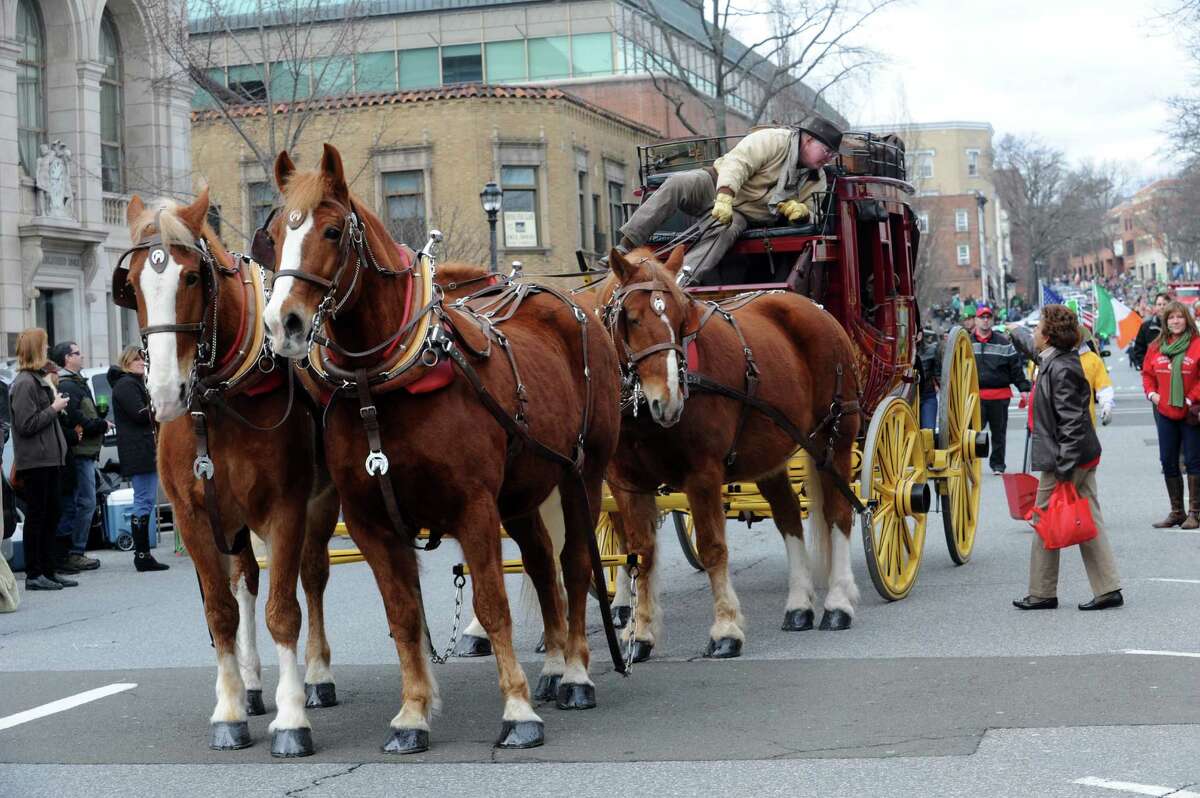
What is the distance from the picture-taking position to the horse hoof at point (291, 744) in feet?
22.2

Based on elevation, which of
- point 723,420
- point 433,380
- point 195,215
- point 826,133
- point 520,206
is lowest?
point 723,420

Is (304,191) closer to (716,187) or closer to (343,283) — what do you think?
(343,283)

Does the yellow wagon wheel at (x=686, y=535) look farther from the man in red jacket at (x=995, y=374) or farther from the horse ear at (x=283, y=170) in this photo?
the man in red jacket at (x=995, y=374)

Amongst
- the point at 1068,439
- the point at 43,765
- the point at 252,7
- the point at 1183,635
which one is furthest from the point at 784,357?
the point at 252,7

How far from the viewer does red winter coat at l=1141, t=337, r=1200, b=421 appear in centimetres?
Result: 1433

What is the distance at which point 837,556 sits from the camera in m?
10.1

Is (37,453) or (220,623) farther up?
(37,453)

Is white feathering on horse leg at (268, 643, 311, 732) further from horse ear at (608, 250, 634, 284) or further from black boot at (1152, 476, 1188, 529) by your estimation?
black boot at (1152, 476, 1188, 529)

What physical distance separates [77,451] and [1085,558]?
902 centimetres

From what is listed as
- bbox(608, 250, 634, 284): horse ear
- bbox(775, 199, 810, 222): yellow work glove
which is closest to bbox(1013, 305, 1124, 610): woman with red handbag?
bbox(775, 199, 810, 222): yellow work glove

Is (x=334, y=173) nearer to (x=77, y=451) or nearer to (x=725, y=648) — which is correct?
(x=725, y=648)

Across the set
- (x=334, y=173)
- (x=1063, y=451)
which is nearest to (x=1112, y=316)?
(x=1063, y=451)

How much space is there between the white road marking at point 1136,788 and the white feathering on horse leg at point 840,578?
13.0 ft

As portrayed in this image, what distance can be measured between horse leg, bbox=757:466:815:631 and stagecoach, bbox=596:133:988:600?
44 cm
